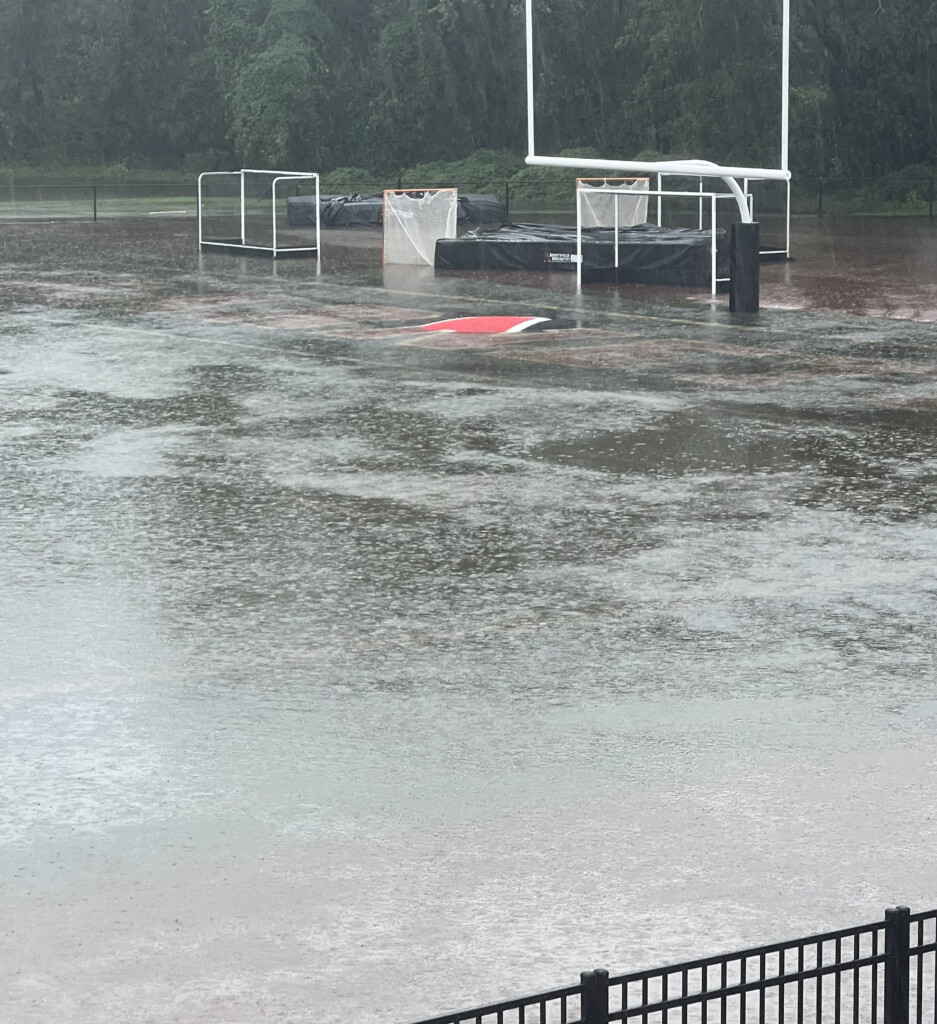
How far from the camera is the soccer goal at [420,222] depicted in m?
37.8

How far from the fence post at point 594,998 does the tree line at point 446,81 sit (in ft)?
185

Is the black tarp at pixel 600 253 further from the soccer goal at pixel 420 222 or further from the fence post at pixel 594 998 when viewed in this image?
the fence post at pixel 594 998

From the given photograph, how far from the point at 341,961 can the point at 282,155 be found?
67163 millimetres

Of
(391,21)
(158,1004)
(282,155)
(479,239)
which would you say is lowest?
(158,1004)

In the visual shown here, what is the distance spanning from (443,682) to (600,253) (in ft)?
83.7

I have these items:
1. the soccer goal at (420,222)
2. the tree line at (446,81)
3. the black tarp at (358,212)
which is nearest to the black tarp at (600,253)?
the soccer goal at (420,222)

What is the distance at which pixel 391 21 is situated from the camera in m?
69.2

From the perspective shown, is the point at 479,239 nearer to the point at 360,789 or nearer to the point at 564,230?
the point at 564,230

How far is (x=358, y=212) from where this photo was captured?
169 feet

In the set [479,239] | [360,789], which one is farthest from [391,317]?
[360,789]

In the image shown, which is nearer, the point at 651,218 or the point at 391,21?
the point at 651,218

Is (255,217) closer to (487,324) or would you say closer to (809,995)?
(487,324)

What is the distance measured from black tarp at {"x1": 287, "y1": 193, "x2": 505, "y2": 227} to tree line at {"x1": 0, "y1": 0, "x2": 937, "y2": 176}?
35.8ft

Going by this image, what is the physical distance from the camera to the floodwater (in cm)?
637
